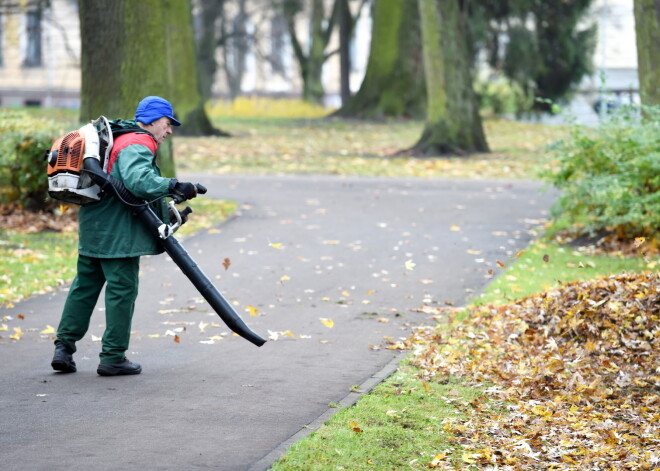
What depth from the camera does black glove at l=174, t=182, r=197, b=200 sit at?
23.6 ft

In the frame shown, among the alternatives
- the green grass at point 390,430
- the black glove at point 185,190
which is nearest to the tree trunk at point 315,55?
the black glove at point 185,190

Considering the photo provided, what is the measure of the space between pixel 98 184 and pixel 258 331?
2474 mm

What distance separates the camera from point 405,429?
654 centimetres

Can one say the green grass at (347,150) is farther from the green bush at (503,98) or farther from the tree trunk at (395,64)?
the green bush at (503,98)

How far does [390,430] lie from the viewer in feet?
21.3

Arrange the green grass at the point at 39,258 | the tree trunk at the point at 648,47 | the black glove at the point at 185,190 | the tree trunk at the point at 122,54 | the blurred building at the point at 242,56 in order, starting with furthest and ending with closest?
1. the blurred building at the point at 242,56
2. the tree trunk at the point at 648,47
3. the tree trunk at the point at 122,54
4. the green grass at the point at 39,258
5. the black glove at the point at 185,190

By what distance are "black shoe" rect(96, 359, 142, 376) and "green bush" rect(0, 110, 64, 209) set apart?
753cm

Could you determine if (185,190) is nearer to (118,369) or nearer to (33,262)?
(118,369)

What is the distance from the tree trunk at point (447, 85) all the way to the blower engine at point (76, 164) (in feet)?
57.1

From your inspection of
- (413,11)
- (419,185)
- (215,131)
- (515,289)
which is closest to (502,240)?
(515,289)

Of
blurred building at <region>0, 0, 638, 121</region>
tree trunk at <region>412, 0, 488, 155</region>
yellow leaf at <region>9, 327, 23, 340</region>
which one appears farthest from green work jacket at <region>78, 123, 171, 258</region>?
blurred building at <region>0, 0, 638, 121</region>

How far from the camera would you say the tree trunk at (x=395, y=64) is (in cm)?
3281

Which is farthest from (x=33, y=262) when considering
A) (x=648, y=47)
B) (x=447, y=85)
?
(x=447, y=85)

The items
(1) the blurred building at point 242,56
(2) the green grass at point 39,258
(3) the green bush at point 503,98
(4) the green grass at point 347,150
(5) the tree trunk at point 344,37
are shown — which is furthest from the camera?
(1) the blurred building at point 242,56
